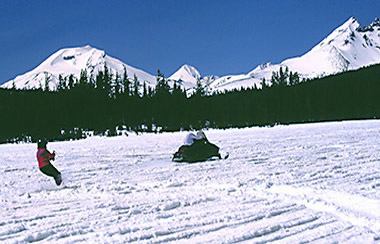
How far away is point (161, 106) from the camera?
59.2 m

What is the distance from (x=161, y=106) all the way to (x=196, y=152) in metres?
46.0

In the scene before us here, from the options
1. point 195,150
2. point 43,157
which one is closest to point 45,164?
point 43,157

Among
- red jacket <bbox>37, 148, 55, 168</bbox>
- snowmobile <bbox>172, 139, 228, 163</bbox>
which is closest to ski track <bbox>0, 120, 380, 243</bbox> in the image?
red jacket <bbox>37, 148, 55, 168</bbox>

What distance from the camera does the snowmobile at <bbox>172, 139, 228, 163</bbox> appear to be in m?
13.3

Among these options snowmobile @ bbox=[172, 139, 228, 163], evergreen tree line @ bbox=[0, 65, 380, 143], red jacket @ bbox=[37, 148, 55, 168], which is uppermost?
evergreen tree line @ bbox=[0, 65, 380, 143]

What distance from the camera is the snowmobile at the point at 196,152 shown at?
43.7 feet

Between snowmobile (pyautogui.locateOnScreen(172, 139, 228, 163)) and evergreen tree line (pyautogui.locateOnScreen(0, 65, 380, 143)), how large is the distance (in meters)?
25.4

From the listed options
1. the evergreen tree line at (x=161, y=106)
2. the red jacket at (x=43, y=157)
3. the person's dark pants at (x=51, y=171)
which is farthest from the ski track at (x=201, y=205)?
the evergreen tree line at (x=161, y=106)

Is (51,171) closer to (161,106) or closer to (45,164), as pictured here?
(45,164)

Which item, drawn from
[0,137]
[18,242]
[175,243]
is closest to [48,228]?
[18,242]

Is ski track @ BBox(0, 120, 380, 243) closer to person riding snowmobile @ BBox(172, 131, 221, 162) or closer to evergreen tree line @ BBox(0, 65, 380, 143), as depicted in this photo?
person riding snowmobile @ BBox(172, 131, 221, 162)

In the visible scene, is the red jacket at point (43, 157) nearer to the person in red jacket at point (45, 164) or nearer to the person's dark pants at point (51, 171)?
the person in red jacket at point (45, 164)

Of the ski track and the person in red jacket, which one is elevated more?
the person in red jacket

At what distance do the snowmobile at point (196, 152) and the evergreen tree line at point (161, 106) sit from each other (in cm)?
2535
